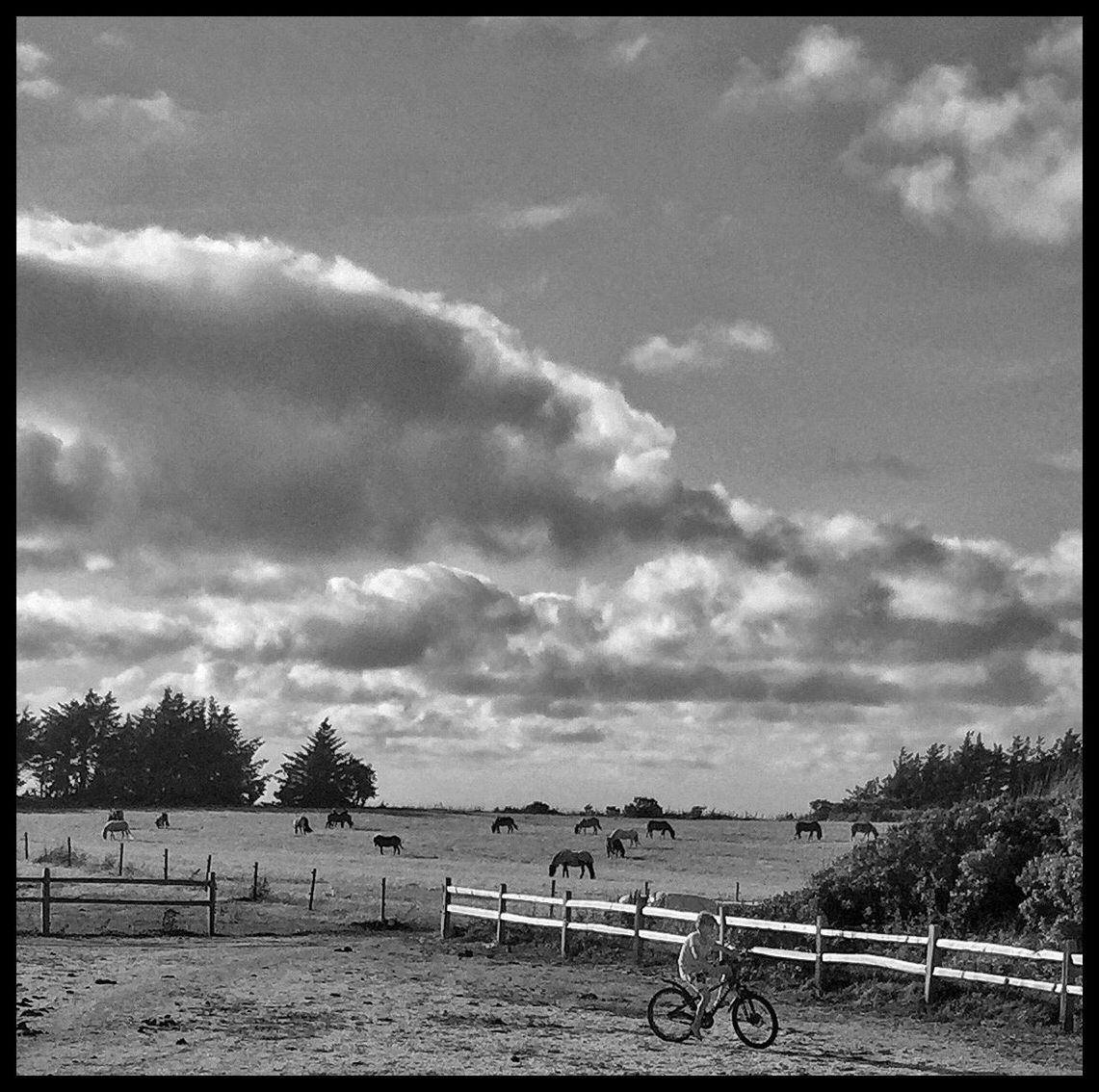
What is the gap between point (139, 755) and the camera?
98938mm

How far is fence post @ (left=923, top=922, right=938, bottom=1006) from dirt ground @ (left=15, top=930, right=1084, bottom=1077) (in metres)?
0.42

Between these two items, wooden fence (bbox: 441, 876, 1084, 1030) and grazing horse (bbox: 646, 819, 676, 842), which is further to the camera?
grazing horse (bbox: 646, 819, 676, 842)

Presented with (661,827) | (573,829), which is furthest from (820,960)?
(573,829)

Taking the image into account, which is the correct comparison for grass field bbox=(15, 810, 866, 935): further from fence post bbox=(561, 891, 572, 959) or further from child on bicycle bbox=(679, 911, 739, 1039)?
child on bicycle bbox=(679, 911, 739, 1039)

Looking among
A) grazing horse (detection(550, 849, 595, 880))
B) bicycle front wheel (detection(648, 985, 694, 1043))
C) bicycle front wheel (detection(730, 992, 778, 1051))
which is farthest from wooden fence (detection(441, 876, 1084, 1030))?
grazing horse (detection(550, 849, 595, 880))

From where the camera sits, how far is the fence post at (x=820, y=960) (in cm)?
2455

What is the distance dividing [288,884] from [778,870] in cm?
2222

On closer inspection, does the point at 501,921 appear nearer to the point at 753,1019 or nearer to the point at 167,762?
the point at 753,1019

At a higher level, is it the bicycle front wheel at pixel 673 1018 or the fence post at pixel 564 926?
the bicycle front wheel at pixel 673 1018

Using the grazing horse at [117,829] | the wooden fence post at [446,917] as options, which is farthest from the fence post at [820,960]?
the grazing horse at [117,829]

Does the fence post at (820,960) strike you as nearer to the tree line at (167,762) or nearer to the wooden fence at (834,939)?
the wooden fence at (834,939)

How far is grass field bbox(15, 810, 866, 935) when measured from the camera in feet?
130

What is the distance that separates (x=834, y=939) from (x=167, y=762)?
81749 mm

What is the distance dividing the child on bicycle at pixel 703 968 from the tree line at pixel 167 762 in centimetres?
8347
